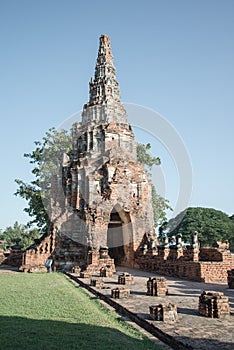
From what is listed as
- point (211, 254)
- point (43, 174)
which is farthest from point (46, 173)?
point (211, 254)

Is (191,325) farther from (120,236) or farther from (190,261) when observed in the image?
(120,236)

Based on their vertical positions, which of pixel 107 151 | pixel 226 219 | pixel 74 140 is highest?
pixel 74 140

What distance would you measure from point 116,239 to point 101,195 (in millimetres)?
3577

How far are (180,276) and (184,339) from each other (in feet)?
27.5

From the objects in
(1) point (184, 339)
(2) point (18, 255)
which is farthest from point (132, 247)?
(1) point (184, 339)

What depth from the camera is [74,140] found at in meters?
22.7

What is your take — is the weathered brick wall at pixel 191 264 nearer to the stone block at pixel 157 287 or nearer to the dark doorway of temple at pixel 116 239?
the dark doorway of temple at pixel 116 239

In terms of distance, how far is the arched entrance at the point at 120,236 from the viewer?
58.0ft

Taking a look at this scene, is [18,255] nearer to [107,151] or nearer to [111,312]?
[107,151]

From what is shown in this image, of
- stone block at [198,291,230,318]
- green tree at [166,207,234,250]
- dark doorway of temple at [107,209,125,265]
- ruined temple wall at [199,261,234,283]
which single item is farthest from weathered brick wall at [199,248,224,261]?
green tree at [166,207,234,250]

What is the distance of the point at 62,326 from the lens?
490cm

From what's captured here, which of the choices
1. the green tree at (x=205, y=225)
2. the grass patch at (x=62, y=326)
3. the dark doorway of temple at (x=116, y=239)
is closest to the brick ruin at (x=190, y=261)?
the dark doorway of temple at (x=116, y=239)

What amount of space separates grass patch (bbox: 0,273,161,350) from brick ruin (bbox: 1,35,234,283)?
5641 mm

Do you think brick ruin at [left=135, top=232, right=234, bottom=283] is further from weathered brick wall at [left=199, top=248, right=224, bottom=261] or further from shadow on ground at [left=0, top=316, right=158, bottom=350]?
shadow on ground at [left=0, top=316, right=158, bottom=350]
